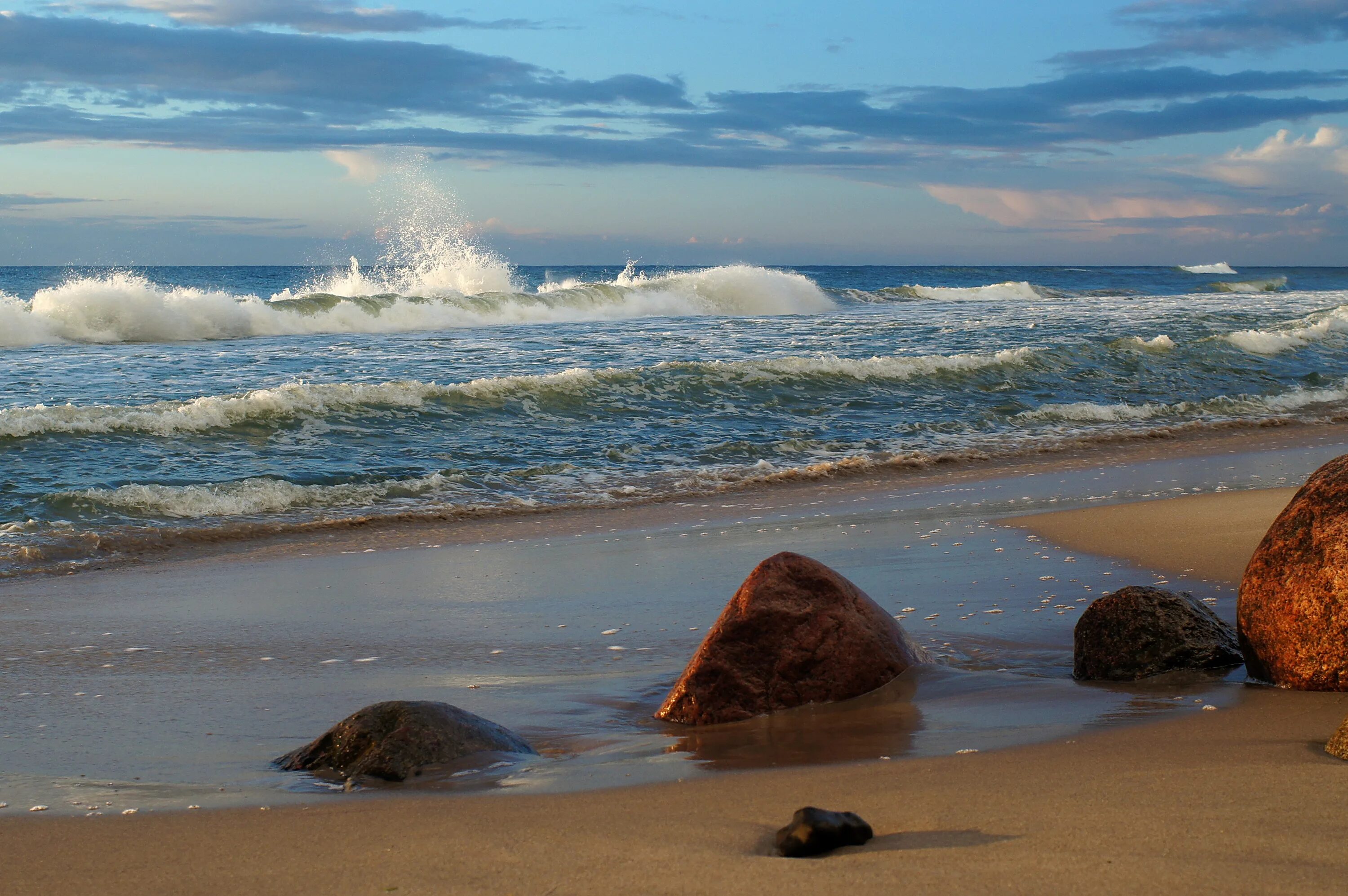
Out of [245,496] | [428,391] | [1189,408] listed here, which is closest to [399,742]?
[245,496]

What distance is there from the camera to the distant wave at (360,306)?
70.1ft

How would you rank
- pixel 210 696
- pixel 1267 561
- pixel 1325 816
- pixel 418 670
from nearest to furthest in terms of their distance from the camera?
pixel 1325 816 → pixel 1267 561 → pixel 210 696 → pixel 418 670

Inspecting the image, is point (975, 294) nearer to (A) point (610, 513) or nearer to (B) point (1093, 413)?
(B) point (1093, 413)

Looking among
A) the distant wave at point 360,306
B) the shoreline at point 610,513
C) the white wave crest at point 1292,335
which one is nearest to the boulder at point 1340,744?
the shoreline at point 610,513

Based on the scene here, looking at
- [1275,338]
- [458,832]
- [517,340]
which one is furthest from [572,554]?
[1275,338]

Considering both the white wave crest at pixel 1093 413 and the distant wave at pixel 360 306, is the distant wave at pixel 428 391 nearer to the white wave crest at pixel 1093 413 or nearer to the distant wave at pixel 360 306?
the white wave crest at pixel 1093 413

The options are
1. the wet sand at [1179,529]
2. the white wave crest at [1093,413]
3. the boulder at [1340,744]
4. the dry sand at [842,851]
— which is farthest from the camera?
the white wave crest at [1093,413]

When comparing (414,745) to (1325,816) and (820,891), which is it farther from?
(1325,816)

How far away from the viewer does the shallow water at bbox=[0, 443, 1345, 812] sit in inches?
125

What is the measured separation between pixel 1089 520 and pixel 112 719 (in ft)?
18.0

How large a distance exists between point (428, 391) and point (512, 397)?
3.14 feet

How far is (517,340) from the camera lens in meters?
21.8

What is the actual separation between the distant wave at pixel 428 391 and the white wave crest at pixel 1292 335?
421 centimetres

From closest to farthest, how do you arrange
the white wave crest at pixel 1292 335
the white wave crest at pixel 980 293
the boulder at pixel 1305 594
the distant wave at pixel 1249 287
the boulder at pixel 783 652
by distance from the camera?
the boulder at pixel 1305 594, the boulder at pixel 783 652, the white wave crest at pixel 1292 335, the white wave crest at pixel 980 293, the distant wave at pixel 1249 287
